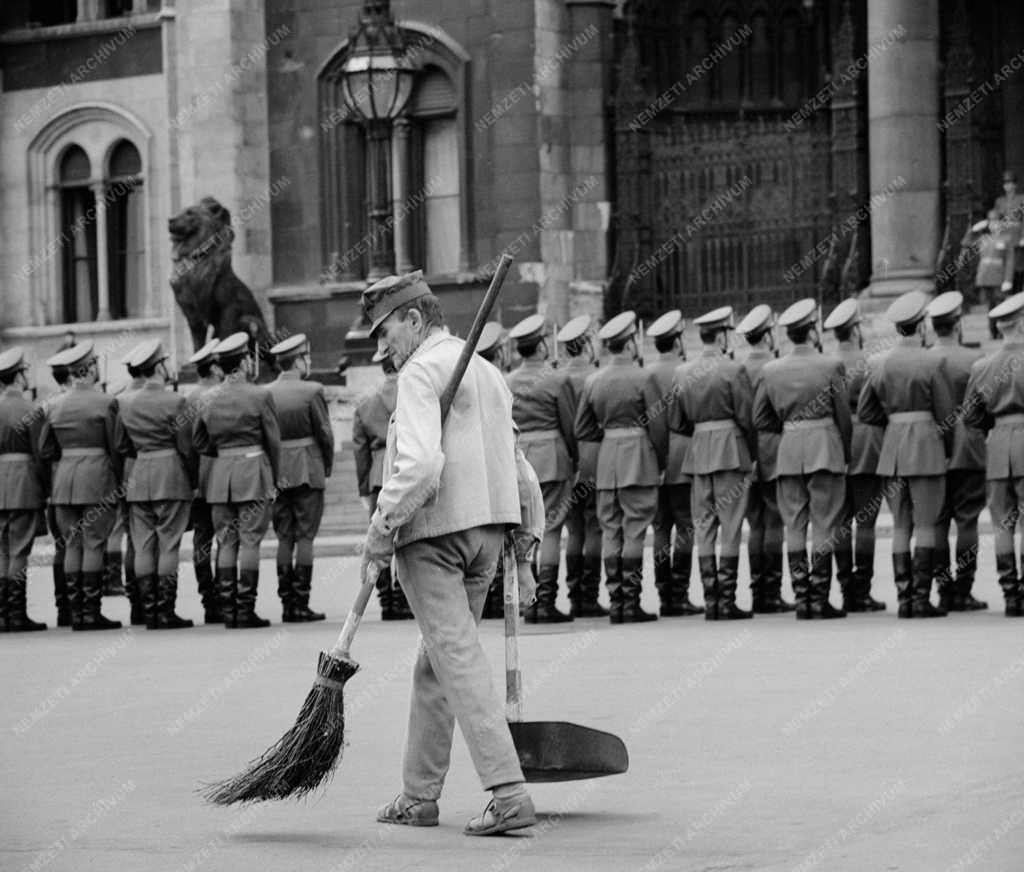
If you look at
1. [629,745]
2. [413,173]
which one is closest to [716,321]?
[629,745]

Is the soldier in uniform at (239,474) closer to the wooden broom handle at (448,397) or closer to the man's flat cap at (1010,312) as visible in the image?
the man's flat cap at (1010,312)

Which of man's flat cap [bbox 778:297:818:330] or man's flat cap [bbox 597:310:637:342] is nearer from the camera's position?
man's flat cap [bbox 778:297:818:330]

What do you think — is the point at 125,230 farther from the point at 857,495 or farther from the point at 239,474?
the point at 857,495

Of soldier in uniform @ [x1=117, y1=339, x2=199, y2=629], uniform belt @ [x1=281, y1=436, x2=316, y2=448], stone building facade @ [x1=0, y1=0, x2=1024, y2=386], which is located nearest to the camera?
soldier in uniform @ [x1=117, y1=339, x2=199, y2=629]

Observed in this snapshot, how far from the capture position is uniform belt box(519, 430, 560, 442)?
1599 centimetres

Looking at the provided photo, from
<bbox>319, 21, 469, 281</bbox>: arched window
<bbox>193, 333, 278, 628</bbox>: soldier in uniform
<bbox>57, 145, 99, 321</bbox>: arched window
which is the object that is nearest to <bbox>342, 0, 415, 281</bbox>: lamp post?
<bbox>319, 21, 469, 281</bbox>: arched window

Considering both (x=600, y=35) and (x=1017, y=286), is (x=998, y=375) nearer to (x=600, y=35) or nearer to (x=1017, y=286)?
(x=1017, y=286)

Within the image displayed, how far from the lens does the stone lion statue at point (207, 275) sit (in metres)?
28.8

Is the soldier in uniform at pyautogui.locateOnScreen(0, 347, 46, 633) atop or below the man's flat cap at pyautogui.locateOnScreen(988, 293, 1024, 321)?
below

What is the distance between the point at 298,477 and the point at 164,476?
3.05 feet

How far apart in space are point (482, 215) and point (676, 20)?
3747mm

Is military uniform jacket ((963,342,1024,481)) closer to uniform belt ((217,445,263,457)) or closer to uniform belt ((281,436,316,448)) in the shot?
uniform belt ((281,436,316,448))

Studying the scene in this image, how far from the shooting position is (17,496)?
16.8 meters

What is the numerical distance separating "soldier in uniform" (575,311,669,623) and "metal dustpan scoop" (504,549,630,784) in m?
7.41
